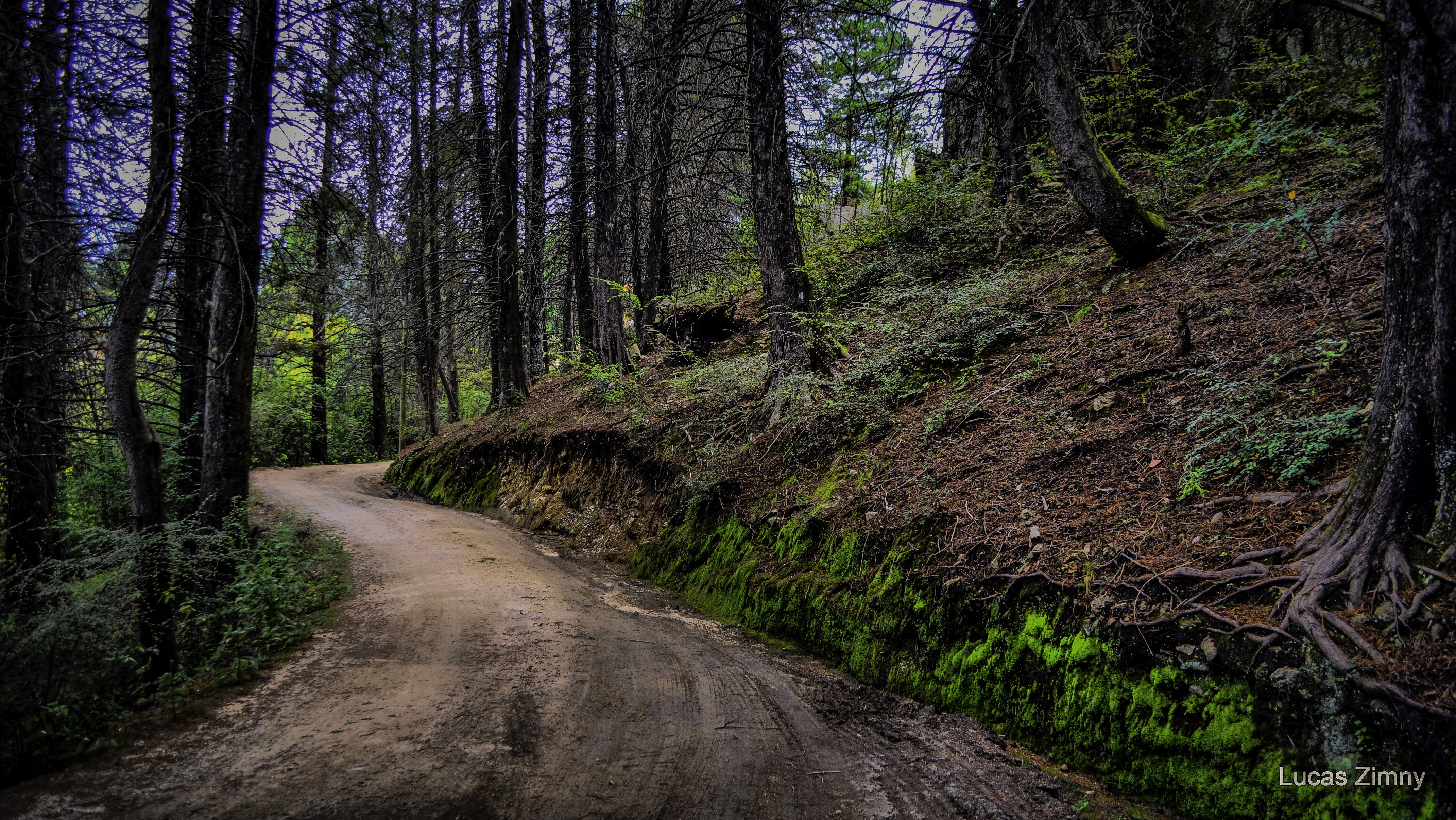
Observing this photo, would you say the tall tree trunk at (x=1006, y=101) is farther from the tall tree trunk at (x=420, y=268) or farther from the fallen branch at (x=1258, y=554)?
the tall tree trunk at (x=420, y=268)

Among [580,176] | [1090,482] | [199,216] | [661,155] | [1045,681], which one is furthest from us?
[580,176]

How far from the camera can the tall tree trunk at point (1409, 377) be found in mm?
2475

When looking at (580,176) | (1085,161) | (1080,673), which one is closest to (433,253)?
(580,176)

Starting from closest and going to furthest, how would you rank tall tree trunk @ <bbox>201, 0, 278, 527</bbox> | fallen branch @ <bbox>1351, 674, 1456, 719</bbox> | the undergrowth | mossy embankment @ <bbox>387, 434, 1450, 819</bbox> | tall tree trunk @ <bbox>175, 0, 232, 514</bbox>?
fallen branch @ <bbox>1351, 674, 1456, 719</bbox>, mossy embankment @ <bbox>387, 434, 1450, 819</bbox>, the undergrowth, tall tree trunk @ <bbox>175, 0, 232, 514</bbox>, tall tree trunk @ <bbox>201, 0, 278, 527</bbox>

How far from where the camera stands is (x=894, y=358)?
6891 mm

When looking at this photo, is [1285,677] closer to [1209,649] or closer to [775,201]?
[1209,649]

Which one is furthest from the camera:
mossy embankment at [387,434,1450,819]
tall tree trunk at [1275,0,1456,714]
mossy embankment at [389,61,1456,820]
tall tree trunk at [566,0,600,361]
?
tall tree trunk at [566,0,600,361]

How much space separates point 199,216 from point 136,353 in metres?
4.63

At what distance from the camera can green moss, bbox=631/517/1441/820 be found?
2518 millimetres

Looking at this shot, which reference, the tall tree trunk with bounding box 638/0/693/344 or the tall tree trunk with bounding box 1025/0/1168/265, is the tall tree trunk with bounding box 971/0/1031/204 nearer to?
the tall tree trunk with bounding box 1025/0/1168/265

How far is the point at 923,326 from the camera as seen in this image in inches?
285

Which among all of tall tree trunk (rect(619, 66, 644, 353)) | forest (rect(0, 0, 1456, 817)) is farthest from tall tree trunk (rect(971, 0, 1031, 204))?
tall tree trunk (rect(619, 66, 644, 353))

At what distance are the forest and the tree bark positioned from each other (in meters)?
1.59

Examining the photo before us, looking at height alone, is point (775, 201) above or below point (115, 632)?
above
